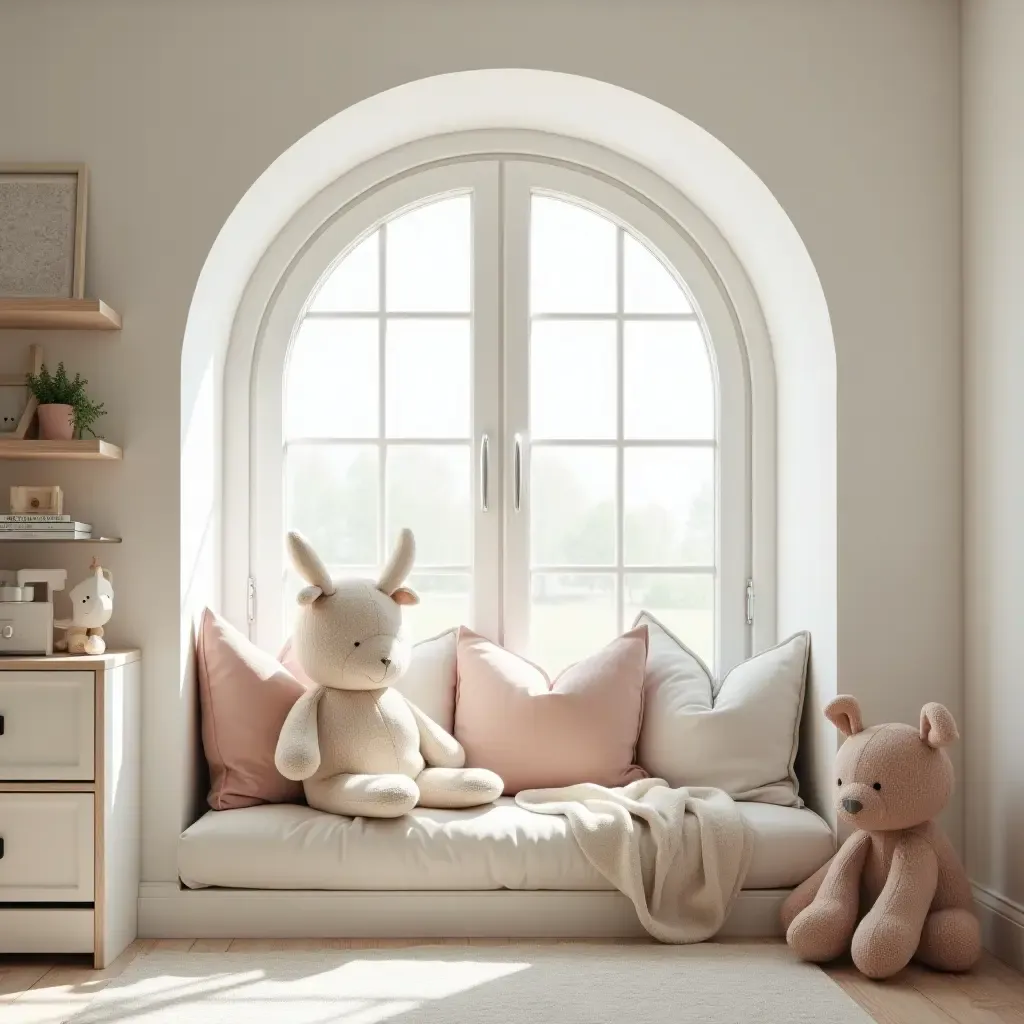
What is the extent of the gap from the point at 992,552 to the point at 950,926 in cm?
82

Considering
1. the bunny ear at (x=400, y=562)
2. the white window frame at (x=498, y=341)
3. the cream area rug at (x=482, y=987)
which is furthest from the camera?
the white window frame at (x=498, y=341)

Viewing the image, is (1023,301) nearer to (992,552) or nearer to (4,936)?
(992,552)

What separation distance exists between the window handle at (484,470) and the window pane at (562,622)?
26 centimetres

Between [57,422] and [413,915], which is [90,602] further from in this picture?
[413,915]

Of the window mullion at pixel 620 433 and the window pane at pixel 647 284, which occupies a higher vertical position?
the window pane at pixel 647 284

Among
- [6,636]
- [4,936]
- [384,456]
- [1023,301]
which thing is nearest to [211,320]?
[384,456]

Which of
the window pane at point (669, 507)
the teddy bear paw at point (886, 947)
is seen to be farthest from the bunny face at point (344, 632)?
the teddy bear paw at point (886, 947)

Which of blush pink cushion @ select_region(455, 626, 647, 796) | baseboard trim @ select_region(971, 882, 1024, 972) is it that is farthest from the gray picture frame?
baseboard trim @ select_region(971, 882, 1024, 972)

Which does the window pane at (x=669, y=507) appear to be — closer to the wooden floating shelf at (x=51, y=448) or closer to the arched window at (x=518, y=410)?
the arched window at (x=518, y=410)

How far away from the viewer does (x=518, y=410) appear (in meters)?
3.13

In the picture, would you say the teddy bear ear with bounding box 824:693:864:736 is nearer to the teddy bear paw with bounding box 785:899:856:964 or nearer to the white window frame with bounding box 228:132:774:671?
the teddy bear paw with bounding box 785:899:856:964

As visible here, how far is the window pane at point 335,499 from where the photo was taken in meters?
3.14

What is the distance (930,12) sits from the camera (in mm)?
2736

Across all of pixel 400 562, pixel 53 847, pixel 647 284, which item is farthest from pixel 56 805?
pixel 647 284
